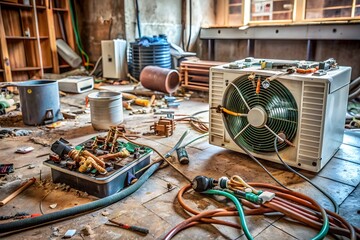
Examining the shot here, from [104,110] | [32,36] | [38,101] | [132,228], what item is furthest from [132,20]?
[132,228]

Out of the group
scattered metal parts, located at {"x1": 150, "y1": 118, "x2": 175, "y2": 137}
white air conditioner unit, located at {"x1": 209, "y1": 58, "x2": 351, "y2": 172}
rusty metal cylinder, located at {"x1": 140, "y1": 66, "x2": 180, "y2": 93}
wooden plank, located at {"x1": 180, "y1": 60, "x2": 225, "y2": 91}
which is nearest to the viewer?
white air conditioner unit, located at {"x1": 209, "y1": 58, "x2": 351, "y2": 172}

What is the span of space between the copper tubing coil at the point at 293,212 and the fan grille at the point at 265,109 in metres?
0.45

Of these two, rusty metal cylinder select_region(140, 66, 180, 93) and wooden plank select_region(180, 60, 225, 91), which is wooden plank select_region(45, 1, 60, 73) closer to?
rusty metal cylinder select_region(140, 66, 180, 93)

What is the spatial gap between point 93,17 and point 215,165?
16.1 feet

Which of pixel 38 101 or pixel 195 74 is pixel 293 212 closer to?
pixel 38 101

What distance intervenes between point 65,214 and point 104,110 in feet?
4.95

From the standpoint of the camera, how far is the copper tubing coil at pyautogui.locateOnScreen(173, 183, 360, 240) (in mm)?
1435

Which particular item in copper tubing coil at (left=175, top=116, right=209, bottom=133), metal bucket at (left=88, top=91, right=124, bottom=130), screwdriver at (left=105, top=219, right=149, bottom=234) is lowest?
screwdriver at (left=105, top=219, right=149, bottom=234)

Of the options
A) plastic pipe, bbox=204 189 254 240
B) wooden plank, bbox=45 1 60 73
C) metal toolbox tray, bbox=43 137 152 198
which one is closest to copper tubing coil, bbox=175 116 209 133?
metal toolbox tray, bbox=43 137 152 198

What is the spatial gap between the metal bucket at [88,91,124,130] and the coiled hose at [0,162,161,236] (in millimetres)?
1270

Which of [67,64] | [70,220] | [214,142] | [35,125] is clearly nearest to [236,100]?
[214,142]

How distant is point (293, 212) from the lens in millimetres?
1527

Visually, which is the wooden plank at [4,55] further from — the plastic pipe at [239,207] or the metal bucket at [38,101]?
the plastic pipe at [239,207]

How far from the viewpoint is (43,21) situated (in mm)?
5676
